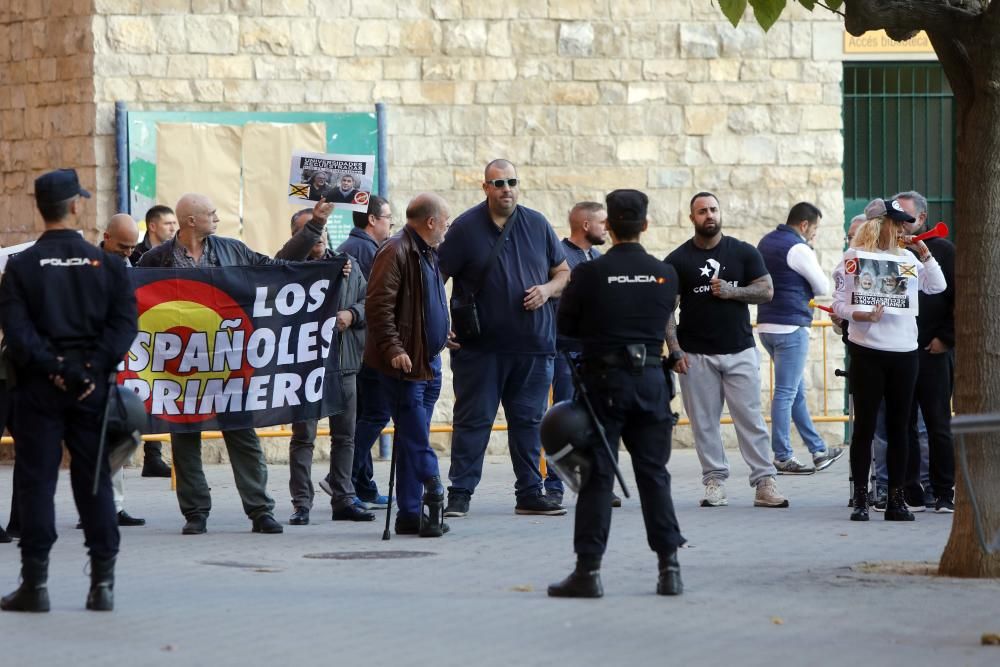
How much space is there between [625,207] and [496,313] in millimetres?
3147

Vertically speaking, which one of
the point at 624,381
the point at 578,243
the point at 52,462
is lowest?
the point at 52,462

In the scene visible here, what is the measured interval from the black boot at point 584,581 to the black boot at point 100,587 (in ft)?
6.46

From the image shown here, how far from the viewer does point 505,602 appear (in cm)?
808

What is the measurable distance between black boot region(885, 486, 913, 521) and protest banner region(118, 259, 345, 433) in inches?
139

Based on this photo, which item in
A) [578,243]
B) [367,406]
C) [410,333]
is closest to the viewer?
[410,333]

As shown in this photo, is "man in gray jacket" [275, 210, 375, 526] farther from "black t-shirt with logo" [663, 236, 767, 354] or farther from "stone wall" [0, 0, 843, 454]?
"stone wall" [0, 0, 843, 454]

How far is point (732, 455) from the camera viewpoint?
16.6 m

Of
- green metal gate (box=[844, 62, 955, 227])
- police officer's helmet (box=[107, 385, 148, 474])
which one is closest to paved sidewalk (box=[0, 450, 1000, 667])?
police officer's helmet (box=[107, 385, 148, 474])

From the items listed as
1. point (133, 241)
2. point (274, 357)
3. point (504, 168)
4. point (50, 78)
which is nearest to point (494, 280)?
point (504, 168)

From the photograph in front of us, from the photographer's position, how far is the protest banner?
1112 cm

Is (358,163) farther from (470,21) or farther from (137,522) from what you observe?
(470,21)

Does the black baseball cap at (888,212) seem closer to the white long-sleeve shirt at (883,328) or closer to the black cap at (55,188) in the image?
the white long-sleeve shirt at (883,328)

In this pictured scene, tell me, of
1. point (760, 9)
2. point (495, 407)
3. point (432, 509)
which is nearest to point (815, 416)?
point (495, 407)

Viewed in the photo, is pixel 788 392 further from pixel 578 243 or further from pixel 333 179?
pixel 333 179
